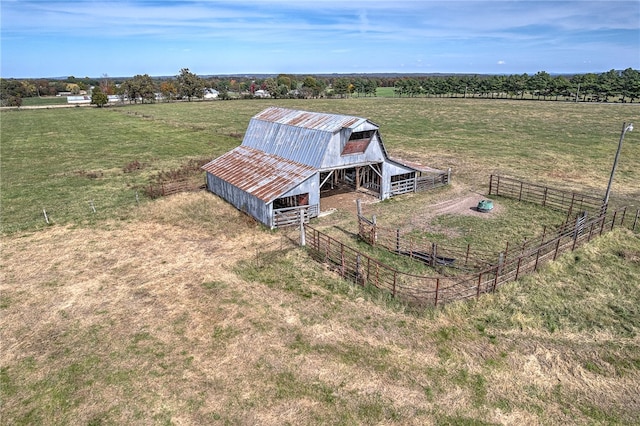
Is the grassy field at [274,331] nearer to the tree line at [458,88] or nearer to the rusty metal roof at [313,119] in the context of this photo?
the rusty metal roof at [313,119]

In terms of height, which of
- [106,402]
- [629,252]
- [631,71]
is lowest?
[106,402]

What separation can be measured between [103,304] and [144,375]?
5.57 meters

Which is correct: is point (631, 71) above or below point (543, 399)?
above

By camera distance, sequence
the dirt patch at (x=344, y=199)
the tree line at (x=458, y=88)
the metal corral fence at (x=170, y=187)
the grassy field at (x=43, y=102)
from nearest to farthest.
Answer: the dirt patch at (x=344, y=199) → the metal corral fence at (x=170, y=187) → the tree line at (x=458, y=88) → the grassy field at (x=43, y=102)

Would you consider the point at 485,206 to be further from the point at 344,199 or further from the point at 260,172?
the point at 260,172

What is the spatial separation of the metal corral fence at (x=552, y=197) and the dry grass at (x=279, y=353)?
6640mm

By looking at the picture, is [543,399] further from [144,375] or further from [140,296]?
[140,296]

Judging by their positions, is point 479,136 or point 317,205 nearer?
point 317,205

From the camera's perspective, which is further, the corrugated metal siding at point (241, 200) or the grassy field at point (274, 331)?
the corrugated metal siding at point (241, 200)

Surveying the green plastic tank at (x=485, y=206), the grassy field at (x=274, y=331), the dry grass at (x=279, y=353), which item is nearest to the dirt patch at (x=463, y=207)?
the green plastic tank at (x=485, y=206)

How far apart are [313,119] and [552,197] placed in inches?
740

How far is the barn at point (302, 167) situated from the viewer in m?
25.3

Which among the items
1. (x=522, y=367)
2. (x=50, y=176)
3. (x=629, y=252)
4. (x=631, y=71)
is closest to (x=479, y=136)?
(x=629, y=252)

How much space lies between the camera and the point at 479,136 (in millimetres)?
57812
